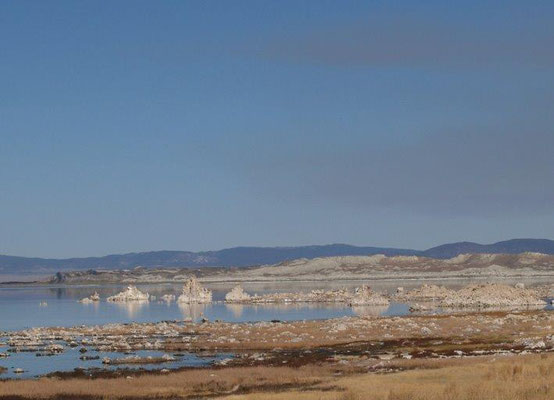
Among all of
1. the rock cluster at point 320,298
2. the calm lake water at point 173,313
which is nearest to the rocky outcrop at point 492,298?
the calm lake water at point 173,313

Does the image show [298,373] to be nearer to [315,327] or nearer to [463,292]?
[315,327]

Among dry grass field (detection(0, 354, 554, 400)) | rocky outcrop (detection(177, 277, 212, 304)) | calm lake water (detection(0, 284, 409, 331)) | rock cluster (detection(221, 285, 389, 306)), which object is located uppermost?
rocky outcrop (detection(177, 277, 212, 304))

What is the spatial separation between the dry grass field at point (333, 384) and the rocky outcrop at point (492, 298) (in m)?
76.2

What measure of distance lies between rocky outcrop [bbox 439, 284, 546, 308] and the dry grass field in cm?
7616

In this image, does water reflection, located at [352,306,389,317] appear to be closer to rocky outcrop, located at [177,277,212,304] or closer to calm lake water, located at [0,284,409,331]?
calm lake water, located at [0,284,409,331]

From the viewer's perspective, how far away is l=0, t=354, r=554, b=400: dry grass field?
1398 inches

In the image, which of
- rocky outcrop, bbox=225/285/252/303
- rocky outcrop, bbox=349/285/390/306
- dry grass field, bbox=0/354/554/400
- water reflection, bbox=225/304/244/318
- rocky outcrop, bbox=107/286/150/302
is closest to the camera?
dry grass field, bbox=0/354/554/400

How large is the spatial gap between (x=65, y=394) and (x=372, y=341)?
30.5 meters

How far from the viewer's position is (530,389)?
34.5 m

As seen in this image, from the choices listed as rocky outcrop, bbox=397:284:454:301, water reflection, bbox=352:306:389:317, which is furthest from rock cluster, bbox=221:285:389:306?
water reflection, bbox=352:306:389:317

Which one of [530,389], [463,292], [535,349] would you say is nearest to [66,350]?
[535,349]

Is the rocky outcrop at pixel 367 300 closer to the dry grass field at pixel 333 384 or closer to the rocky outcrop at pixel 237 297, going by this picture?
the rocky outcrop at pixel 237 297

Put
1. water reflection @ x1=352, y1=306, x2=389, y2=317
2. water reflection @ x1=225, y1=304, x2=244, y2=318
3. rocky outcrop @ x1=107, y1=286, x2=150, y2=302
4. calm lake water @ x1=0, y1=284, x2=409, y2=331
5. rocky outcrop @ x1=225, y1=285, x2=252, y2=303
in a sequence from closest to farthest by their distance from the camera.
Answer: calm lake water @ x1=0, y1=284, x2=409, y2=331 < water reflection @ x1=352, y1=306, x2=389, y2=317 < water reflection @ x1=225, y1=304, x2=244, y2=318 < rocky outcrop @ x1=225, y1=285, x2=252, y2=303 < rocky outcrop @ x1=107, y1=286, x2=150, y2=302

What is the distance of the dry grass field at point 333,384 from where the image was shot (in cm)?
3550
